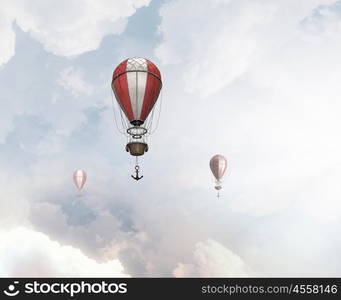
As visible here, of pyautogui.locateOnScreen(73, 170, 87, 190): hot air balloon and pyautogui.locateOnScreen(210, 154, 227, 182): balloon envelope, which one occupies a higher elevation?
pyautogui.locateOnScreen(73, 170, 87, 190): hot air balloon

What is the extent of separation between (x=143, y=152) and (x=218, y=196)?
23.5 m

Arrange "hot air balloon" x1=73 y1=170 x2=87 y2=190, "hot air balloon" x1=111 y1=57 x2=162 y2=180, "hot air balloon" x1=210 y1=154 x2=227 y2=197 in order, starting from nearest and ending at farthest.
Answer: "hot air balloon" x1=111 y1=57 x2=162 y2=180
"hot air balloon" x1=210 y1=154 x2=227 y2=197
"hot air balloon" x1=73 y1=170 x2=87 y2=190

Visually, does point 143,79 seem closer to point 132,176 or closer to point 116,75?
point 116,75

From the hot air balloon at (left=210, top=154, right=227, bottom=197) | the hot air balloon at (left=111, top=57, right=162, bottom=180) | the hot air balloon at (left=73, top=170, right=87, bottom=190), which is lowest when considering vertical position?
the hot air balloon at (left=111, top=57, right=162, bottom=180)

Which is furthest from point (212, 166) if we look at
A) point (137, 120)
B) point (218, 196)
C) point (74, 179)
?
point (137, 120)

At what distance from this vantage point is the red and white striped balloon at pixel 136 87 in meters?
33.4

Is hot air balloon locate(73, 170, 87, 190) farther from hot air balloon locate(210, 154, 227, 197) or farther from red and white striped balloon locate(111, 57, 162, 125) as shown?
red and white striped balloon locate(111, 57, 162, 125)

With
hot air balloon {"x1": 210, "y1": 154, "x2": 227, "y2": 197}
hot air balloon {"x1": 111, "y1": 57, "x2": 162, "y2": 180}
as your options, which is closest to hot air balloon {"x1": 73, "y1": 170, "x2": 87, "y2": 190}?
hot air balloon {"x1": 210, "y1": 154, "x2": 227, "y2": 197}

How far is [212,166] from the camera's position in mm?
58000

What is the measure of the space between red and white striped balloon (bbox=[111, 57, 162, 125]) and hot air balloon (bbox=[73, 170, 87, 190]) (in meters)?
34.7

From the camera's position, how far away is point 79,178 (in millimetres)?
67562

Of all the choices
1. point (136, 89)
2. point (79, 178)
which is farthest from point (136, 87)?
point (79, 178)

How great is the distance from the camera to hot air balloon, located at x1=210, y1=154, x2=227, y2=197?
188 ft

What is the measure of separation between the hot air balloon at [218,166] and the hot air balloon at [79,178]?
19.7 meters
